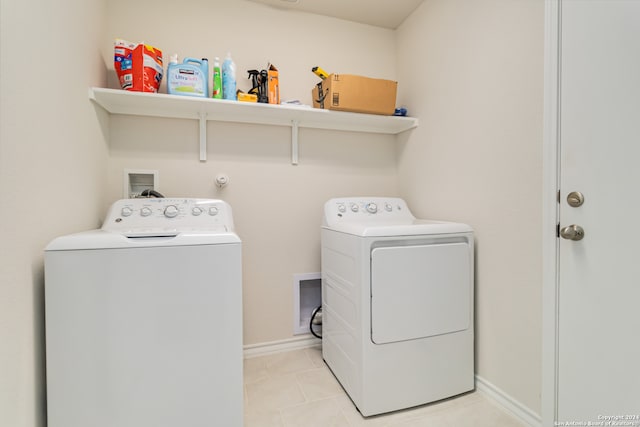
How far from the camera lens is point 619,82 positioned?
1.03m

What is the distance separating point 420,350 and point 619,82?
4.46 feet

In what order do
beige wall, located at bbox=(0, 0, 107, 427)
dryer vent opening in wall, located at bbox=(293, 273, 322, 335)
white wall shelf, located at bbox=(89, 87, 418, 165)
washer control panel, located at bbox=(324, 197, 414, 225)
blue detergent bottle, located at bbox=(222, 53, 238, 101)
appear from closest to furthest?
beige wall, located at bbox=(0, 0, 107, 427)
white wall shelf, located at bbox=(89, 87, 418, 165)
blue detergent bottle, located at bbox=(222, 53, 238, 101)
washer control panel, located at bbox=(324, 197, 414, 225)
dryer vent opening in wall, located at bbox=(293, 273, 322, 335)

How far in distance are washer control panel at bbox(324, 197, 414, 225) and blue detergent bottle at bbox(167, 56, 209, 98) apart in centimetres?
107

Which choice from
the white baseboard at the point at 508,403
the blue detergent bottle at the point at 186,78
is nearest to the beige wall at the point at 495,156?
the white baseboard at the point at 508,403

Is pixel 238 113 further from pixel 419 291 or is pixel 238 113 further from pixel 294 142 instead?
pixel 419 291

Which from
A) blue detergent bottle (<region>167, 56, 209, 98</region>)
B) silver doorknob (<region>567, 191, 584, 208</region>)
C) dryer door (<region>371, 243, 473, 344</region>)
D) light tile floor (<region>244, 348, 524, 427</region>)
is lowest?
light tile floor (<region>244, 348, 524, 427</region>)

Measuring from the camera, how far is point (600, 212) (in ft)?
3.56

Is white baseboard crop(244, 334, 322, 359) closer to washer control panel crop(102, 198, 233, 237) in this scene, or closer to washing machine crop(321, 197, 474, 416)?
washing machine crop(321, 197, 474, 416)

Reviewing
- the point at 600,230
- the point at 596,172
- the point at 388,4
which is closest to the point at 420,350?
the point at 600,230

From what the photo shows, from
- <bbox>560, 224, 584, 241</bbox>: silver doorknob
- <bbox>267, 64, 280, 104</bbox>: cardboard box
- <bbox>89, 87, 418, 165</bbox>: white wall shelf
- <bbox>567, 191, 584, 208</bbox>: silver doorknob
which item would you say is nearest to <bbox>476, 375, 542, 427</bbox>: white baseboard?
<bbox>560, 224, 584, 241</bbox>: silver doorknob

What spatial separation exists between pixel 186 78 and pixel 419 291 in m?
1.78

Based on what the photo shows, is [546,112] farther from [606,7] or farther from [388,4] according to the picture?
[388,4]

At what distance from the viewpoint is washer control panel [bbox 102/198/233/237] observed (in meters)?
1.53

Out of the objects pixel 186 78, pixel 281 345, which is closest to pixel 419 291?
pixel 281 345
